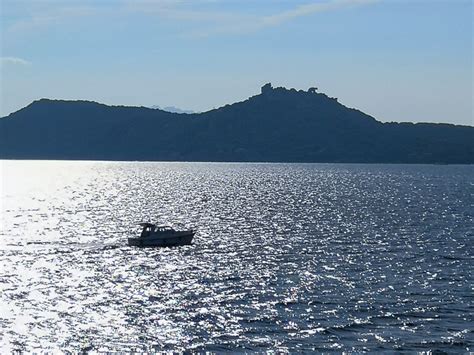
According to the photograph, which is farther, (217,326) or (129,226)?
(129,226)

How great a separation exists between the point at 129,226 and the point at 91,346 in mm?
90272

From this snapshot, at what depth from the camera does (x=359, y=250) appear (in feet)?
346

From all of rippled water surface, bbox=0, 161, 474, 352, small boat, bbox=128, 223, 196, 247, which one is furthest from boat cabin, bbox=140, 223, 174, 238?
rippled water surface, bbox=0, 161, 474, 352

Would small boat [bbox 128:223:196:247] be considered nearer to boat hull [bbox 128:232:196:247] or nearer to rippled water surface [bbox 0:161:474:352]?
boat hull [bbox 128:232:196:247]

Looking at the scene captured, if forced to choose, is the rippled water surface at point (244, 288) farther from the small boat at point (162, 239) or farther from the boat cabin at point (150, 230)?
the boat cabin at point (150, 230)

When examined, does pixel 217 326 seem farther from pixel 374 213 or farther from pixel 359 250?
pixel 374 213

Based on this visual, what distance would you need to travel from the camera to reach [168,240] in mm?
114375

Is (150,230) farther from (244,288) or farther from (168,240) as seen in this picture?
(244,288)

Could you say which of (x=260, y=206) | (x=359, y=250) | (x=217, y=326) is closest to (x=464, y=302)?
(x=217, y=326)

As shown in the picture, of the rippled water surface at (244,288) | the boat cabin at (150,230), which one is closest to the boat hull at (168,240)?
the boat cabin at (150,230)

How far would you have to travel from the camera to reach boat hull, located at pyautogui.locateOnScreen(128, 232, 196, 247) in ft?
373

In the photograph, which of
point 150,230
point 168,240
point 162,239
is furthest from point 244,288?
point 150,230

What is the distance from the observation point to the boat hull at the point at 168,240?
373ft

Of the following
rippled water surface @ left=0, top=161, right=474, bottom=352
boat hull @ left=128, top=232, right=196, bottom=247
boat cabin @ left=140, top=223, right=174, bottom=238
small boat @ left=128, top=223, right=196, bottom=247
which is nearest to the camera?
rippled water surface @ left=0, top=161, right=474, bottom=352
